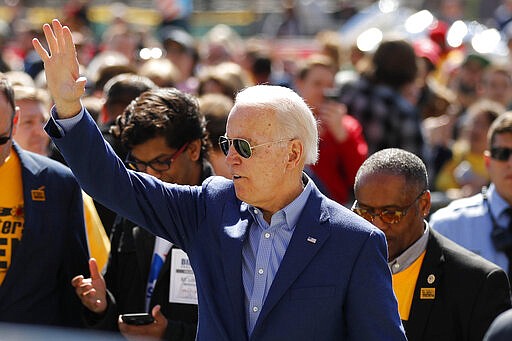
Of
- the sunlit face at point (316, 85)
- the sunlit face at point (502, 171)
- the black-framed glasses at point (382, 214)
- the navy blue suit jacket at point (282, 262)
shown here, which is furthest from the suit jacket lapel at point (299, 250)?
the sunlit face at point (316, 85)

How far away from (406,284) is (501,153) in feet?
5.98

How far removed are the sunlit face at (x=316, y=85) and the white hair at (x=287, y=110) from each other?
15.5ft

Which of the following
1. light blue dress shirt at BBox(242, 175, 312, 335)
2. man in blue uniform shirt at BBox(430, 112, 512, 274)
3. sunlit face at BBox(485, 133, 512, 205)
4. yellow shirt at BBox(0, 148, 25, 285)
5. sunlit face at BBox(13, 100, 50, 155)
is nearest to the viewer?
light blue dress shirt at BBox(242, 175, 312, 335)

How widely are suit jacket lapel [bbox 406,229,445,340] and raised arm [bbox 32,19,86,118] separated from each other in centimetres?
172

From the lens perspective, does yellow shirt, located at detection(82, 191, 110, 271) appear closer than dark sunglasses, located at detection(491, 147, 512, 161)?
Yes

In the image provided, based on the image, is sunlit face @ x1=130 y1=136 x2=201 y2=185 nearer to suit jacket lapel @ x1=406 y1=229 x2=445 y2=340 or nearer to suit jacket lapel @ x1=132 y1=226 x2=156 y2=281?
suit jacket lapel @ x1=132 y1=226 x2=156 y2=281

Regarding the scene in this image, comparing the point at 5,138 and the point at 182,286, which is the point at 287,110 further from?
the point at 5,138

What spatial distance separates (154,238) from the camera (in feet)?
16.9

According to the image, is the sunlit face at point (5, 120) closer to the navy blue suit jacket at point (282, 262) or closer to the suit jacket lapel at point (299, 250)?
the navy blue suit jacket at point (282, 262)

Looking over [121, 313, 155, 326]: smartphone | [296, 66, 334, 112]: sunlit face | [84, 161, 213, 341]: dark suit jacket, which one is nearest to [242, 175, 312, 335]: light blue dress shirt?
[121, 313, 155, 326]: smartphone

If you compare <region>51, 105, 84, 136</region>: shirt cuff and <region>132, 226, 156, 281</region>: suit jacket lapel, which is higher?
<region>51, 105, 84, 136</region>: shirt cuff

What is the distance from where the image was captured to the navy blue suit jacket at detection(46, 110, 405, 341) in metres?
3.77

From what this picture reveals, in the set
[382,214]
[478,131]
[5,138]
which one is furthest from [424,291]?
[478,131]

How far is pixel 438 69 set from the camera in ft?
50.8
